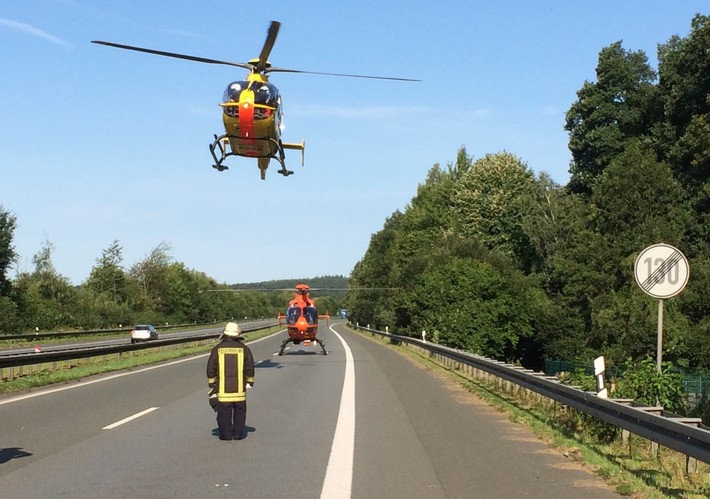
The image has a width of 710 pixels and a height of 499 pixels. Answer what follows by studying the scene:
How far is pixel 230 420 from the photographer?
34.7ft

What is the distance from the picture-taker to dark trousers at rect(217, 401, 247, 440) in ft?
34.6

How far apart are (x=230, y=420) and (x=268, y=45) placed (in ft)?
37.6

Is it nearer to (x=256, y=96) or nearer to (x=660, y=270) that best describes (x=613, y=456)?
(x=660, y=270)

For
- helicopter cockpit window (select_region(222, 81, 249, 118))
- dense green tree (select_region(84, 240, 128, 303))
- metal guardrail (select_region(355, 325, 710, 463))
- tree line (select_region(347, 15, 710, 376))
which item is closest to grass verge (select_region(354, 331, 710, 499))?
metal guardrail (select_region(355, 325, 710, 463))

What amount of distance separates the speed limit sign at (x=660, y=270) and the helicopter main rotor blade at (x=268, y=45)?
9458 millimetres

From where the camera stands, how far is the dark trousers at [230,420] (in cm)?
1053

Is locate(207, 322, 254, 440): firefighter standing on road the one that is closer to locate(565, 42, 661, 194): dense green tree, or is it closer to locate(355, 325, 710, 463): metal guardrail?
locate(355, 325, 710, 463): metal guardrail

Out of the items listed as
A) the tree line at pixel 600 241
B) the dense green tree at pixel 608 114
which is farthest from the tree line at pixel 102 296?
the dense green tree at pixel 608 114

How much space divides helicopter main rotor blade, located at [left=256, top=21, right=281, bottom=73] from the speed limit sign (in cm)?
946

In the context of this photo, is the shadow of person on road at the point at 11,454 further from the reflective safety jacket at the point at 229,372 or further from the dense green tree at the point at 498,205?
the dense green tree at the point at 498,205

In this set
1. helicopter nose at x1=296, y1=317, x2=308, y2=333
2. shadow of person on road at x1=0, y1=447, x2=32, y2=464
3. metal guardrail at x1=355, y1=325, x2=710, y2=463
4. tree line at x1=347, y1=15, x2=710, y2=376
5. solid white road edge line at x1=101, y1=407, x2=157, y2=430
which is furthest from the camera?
tree line at x1=347, y1=15, x2=710, y2=376

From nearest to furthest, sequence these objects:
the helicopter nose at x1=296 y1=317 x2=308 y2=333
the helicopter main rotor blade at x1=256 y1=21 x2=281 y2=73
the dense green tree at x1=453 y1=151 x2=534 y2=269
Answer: the helicopter main rotor blade at x1=256 y1=21 x2=281 y2=73 < the helicopter nose at x1=296 y1=317 x2=308 y2=333 < the dense green tree at x1=453 y1=151 x2=534 y2=269

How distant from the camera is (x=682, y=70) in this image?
5119cm

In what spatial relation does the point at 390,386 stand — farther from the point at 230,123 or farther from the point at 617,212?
the point at 617,212
